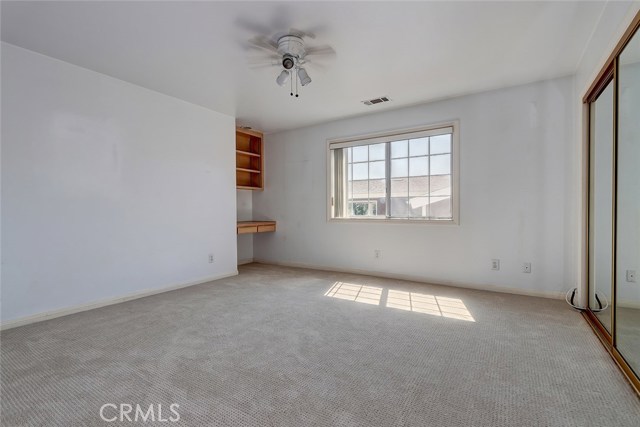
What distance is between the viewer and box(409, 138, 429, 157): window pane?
418 centimetres

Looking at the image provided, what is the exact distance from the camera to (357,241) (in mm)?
4707

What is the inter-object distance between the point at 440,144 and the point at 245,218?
12.2 ft

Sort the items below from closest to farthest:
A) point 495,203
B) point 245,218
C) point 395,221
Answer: point 495,203
point 395,221
point 245,218

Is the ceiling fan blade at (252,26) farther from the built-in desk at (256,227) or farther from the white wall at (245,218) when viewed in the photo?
the white wall at (245,218)

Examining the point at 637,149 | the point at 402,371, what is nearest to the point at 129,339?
the point at 402,371

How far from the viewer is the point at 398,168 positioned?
14.5ft

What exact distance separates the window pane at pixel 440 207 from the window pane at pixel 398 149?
0.79 metres

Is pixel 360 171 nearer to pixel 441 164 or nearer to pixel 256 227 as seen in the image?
pixel 441 164

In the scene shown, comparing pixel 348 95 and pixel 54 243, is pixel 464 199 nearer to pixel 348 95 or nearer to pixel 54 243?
pixel 348 95

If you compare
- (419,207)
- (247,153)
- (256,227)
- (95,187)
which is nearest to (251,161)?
(247,153)

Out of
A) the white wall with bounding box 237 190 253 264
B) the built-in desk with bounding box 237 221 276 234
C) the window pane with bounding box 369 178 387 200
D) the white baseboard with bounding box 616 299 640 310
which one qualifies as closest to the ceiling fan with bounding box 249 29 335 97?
the window pane with bounding box 369 178 387 200

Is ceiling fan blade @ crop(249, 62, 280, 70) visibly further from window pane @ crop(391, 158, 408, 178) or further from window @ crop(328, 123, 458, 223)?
window pane @ crop(391, 158, 408, 178)

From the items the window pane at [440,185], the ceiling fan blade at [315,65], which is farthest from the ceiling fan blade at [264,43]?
the window pane at [440,185]

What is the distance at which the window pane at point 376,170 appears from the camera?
4582 mm
